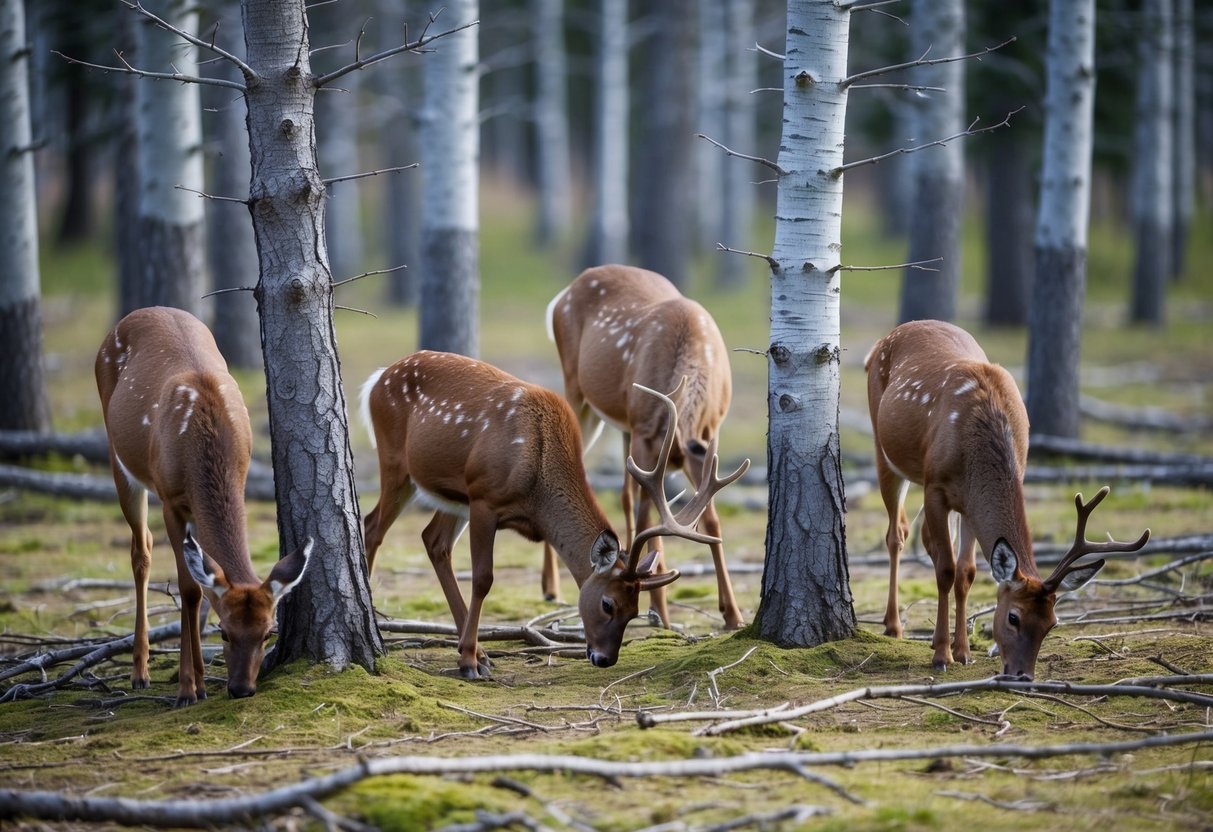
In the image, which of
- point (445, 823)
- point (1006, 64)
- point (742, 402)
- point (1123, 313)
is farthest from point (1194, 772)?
point (1123, 313)

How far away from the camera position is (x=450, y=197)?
426 inches

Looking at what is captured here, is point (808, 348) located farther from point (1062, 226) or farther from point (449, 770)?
point (1062, 226)

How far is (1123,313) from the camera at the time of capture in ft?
80.5

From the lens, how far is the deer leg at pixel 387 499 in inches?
285

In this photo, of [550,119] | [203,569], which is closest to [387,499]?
[203,569]

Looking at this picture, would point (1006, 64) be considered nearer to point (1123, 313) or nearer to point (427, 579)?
point (1123, 313)

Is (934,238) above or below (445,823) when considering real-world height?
above

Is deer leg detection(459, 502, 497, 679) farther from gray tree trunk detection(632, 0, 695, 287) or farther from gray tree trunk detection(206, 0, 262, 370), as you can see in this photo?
gray tree trunk detection(632, 0, 695, 287)

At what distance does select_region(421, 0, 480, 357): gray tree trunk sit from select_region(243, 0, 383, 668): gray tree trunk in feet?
15.2

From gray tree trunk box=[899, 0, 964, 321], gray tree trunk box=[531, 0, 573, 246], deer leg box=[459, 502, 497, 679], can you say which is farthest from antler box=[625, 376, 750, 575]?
gray tree trunk box=[531, 0, 573, 246]

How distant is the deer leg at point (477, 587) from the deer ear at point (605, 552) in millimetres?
551

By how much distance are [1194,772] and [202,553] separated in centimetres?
386

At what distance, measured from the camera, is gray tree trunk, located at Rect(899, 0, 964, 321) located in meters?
13.4

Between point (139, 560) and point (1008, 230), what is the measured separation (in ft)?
56.2
